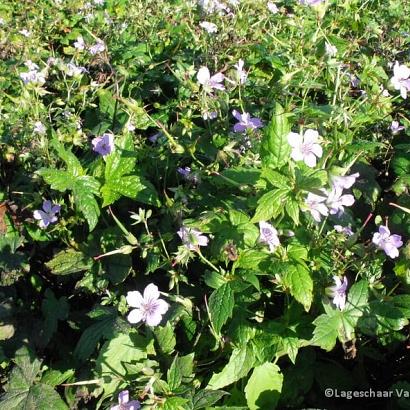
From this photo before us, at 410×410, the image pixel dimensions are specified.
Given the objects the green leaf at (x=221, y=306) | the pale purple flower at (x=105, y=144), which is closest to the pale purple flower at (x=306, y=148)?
the green leaf at (x=221, y=306)

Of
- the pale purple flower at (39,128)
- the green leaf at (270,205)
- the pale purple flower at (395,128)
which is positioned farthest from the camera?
the pale purple flower at (395,128)

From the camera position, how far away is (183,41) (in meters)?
3.35

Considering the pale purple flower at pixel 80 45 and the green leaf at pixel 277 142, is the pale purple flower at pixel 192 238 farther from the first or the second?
the pale purple flower at pixel 80 45

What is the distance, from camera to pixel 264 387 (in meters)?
1.89

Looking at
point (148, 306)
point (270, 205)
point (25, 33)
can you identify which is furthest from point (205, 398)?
point (25, 33)

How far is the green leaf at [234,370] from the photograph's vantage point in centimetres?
185

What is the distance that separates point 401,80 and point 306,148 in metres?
0.63

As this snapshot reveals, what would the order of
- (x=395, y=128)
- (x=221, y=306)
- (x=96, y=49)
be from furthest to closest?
(x=96, y=49) → (x=395, y=128) → (x=221, y=306)

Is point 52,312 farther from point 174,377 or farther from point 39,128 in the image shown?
point 39,128

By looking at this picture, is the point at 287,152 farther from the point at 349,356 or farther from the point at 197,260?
the point at 349,356

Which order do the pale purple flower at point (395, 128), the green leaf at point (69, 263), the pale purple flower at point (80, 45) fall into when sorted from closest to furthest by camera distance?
the green leaf at point (69, 263)
the pale purple flower at point (395, 128)
the pale purple flower at point (80, 45)

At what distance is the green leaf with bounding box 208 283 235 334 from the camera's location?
66.9 inches

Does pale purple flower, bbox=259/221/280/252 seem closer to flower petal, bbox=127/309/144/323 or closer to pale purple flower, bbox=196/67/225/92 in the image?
flower petal, bbox=127/309/144/323

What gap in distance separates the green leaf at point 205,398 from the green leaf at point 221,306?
192 millimetres
